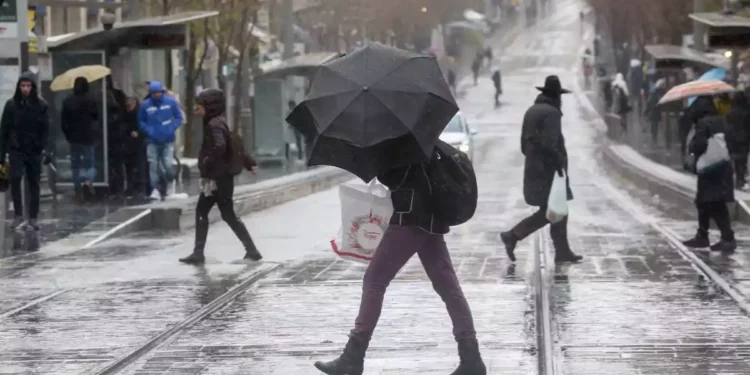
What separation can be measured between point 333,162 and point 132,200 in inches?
580

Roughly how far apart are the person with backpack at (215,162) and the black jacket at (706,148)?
4225 mm

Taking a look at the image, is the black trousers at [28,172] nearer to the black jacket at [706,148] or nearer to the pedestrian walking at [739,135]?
the black jacket at [706,148]

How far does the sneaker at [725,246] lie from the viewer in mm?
15438

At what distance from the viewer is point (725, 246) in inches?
609

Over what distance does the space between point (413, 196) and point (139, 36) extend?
52.9 ft

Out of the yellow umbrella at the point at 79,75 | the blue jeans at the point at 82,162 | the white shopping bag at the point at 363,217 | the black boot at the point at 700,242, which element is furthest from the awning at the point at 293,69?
the white shopping bag at the point at 363,217

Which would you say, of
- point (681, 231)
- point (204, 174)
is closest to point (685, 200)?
point (681, 231)

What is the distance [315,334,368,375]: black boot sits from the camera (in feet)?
27.3

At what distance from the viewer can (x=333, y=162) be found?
815cm

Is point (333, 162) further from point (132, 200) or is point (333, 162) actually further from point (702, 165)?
point (132, 200)

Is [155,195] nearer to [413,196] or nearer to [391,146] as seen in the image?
[413,196]

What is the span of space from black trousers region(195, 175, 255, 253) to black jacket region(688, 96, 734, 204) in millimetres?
4296

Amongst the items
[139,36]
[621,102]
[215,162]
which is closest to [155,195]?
[139,36]

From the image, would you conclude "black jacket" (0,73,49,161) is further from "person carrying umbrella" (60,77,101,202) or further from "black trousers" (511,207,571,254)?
"black trousers" (511,207,571,254)
